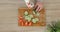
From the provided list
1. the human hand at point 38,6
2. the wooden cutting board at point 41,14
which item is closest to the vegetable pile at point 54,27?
the wooden cutting board at point 41,14

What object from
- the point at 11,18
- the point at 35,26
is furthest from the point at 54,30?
the point at 11,18

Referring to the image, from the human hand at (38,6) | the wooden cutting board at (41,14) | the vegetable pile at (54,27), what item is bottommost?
the vegetable pile at (54,27)

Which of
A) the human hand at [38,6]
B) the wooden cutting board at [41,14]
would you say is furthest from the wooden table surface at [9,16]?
the human hand at [38,6]

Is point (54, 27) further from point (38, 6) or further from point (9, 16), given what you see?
point (9, 16)

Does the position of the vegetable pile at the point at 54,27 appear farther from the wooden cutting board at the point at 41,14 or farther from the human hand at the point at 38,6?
the human hand at the point at 38,6

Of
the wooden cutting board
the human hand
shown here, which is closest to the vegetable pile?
the wooden cutting board

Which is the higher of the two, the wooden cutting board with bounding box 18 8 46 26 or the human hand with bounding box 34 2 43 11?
the human hand with bounding box 34 2 43 11

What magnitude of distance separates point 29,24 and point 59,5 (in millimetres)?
372

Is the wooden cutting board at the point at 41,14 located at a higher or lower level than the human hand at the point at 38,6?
lower

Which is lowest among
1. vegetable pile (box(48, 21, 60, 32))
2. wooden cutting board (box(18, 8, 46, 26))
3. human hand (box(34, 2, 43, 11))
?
vegetable pile (box(48, 21, 60, 32))

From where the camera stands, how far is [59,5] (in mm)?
1802

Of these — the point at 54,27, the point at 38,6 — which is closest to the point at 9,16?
the point at 38,6

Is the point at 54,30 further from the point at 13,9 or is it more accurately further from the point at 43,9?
the point at 13,9

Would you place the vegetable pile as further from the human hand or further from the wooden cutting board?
the human hand
